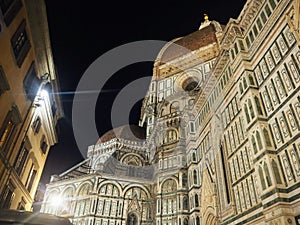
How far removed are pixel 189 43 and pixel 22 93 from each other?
41.8 meters

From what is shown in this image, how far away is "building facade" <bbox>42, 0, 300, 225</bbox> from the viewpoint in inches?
532

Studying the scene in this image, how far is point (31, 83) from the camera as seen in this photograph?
53.1 feet

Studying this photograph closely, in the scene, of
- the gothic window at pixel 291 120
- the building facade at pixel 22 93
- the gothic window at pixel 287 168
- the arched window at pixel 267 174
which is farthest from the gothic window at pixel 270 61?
the building facade at pixel 22 93

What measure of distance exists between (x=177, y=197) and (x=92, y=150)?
22.6 metres

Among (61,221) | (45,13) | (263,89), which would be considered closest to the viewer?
(61,221)

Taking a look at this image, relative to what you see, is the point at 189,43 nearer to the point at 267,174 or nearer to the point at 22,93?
the point at 267,174

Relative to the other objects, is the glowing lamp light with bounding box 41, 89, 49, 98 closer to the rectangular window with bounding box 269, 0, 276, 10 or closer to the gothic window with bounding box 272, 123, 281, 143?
the gothic window with bounding box 272, 123, 281, 143

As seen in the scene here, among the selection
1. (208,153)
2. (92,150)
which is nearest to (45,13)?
(208,153)

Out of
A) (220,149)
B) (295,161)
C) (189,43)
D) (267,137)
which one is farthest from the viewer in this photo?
(189,43)

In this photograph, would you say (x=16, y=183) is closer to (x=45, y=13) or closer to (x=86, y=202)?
(x=45, y=13)

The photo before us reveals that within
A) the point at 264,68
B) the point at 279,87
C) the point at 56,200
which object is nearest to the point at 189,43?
the point at 264,68

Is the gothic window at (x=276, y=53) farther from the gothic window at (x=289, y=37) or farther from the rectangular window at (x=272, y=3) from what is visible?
the rectangular window at (x=272, y=3)

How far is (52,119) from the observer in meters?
21.7

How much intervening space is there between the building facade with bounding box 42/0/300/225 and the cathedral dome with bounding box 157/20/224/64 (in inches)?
168
